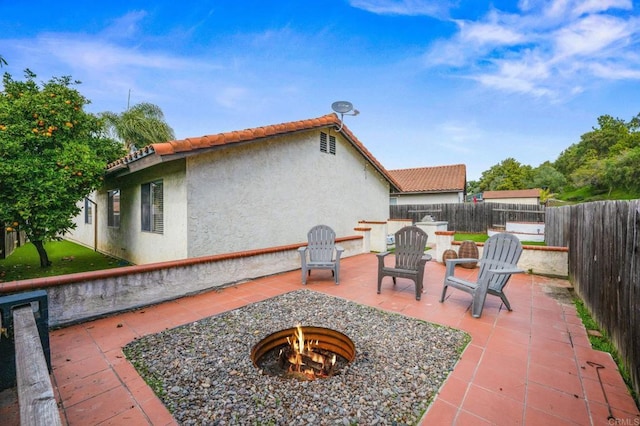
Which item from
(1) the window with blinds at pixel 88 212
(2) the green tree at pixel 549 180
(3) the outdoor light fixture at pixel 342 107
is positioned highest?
(2) the green tree at pixel 549 180

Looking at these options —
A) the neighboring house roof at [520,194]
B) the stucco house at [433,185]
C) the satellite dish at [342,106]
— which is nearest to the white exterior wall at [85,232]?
the satellite dish at [342,106]

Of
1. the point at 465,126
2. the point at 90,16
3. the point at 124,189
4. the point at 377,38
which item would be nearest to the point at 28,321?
the point at 124,189

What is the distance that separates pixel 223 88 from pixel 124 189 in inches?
261

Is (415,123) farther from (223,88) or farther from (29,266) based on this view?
(29,266)

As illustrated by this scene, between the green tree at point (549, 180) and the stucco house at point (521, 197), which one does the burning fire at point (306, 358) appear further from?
the green tree at point (549, 180)

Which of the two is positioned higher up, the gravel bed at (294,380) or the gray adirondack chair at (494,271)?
the gray adirondack chair at (494,271)

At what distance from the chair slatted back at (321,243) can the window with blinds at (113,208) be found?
7092mm

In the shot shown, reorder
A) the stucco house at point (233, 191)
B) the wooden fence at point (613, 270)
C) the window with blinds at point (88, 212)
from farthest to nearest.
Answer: the window with blinds at point (88, 212) < the stucco house at point (233, 191) < the wooden fence at point (613, 270)

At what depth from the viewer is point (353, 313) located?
4199mm

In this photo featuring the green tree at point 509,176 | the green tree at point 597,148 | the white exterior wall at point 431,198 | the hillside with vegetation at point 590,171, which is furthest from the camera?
the green tree at point 509,176

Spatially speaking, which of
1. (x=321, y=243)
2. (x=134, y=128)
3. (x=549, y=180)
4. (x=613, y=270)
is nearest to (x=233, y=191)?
(x=321, y=243)

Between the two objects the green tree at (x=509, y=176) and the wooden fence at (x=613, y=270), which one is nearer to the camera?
Result: the wooden fence at (x=613, y=270)

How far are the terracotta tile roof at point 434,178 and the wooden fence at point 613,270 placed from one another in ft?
51.7

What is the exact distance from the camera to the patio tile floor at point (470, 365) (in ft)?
6.98
